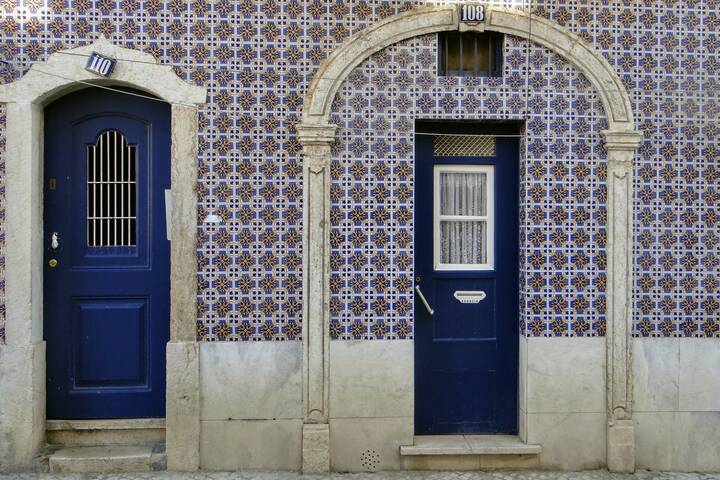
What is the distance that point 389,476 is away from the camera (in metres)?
4.93

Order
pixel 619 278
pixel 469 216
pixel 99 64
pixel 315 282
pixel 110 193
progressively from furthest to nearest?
pixel 469 216 < pixel 110 193 < pixel 619 278 < pixel 315 282 < pixel 99 64

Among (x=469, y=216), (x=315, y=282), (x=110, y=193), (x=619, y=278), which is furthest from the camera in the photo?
(x=469, y=216)

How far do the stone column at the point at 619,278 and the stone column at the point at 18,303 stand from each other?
4448 mm

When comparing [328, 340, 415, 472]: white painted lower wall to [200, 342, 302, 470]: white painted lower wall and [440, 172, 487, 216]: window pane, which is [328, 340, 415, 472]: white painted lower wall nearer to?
[200, 342, 302, 470]: white painted lower wall

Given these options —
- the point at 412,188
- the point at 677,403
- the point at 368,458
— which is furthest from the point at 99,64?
the point at 677,403

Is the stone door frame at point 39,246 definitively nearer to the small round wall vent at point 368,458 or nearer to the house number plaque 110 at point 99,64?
the house number plaque 110 at point 99,64

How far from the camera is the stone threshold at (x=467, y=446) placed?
4977 mm

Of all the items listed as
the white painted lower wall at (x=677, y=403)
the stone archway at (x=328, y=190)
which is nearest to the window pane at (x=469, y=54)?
the stone archway at (x=328, y=190)

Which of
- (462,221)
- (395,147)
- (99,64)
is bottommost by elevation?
(462,221)

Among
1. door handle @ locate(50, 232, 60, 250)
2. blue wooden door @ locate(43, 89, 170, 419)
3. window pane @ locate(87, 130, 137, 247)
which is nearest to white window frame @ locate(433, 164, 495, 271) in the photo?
blue wooden door @ locate(43, 89, 170, 419)

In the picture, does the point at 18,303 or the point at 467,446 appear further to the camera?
the point at 467,446

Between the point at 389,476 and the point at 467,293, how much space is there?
1.55 meters

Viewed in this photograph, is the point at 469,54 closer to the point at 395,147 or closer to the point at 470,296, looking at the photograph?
the point at 395,147

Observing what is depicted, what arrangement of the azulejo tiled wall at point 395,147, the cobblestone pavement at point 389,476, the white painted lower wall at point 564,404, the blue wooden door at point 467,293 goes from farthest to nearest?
the blue wooden door at point 467,293 → the white painted lower wall at point 564,404 → the azulejo tiled wall at point 395,147 → the cobblestone pavement at point 389,476
